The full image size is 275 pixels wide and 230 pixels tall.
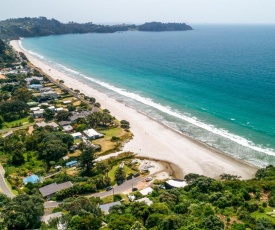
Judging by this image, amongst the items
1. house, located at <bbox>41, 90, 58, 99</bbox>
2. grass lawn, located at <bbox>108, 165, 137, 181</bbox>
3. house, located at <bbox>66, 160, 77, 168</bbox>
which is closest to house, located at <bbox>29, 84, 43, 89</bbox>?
house, located at <bbox>41, 90, 58, 99</bbox>

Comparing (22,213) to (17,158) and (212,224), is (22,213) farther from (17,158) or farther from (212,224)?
(17,158)

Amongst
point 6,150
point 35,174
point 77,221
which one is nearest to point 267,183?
point 77,221

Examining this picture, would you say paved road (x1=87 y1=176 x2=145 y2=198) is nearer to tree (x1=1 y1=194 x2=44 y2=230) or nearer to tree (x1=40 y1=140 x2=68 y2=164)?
tree (x1=1 y1=194 x2=44 y2=230)

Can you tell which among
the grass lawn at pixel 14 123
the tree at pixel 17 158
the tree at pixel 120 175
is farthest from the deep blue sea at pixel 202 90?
the tree at pixel 17 158

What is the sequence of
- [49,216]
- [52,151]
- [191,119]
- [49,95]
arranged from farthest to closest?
1. [49,95]
2. [191,119]
3. [52,151]
4. [49,216]

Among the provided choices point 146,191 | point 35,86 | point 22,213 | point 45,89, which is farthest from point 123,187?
point 35,86

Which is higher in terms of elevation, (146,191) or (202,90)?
(202,90)

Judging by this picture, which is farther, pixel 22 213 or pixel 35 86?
pixel 35 86
